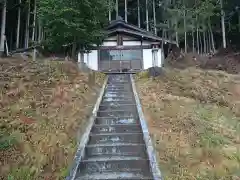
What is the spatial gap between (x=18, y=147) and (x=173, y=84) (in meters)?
9.22

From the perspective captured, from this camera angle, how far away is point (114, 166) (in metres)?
8.08

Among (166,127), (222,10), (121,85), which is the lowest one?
(166,127)

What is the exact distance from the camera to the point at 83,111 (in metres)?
11.3

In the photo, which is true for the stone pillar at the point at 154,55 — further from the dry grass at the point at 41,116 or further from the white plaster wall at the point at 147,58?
the dry grass at the point at 41,116

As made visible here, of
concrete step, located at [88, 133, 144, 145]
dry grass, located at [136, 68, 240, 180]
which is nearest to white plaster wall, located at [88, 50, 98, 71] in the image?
dry grass, located at [136, 68, 240, 180]

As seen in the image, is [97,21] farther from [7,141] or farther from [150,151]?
[150,151]

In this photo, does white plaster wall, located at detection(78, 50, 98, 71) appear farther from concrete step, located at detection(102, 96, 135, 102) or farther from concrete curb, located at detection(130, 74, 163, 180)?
concrete curb, located at detection(130, 74, 163, 180)

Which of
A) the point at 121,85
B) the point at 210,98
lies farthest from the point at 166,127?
the point at 121,85

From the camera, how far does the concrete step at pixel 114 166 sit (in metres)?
7.93

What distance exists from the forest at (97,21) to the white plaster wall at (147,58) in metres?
4.59

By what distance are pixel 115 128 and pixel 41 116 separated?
2325 millimetres

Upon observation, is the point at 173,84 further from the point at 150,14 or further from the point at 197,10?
the point at 150,14

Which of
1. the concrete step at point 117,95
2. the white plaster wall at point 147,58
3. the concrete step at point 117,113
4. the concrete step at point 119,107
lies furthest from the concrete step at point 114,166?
the white plaster wall at point 147,58

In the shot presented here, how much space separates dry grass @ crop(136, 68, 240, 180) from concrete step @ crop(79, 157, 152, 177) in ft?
1.55
